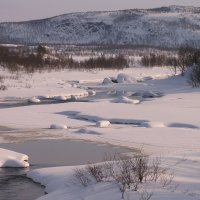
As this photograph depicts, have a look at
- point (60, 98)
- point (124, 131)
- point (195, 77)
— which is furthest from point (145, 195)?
point (195, 77)

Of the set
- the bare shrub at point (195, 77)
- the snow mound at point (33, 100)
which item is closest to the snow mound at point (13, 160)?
the snow mound at point (33, 100)

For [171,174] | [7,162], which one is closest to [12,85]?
[7,162]

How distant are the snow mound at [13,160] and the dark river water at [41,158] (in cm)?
18

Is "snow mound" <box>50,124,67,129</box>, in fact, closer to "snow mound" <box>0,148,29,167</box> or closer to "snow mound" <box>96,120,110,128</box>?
"snow mound" <box>96,120,110,128</box>

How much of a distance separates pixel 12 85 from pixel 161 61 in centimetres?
3817

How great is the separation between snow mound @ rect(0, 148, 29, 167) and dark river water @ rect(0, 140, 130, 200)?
0.18 meters

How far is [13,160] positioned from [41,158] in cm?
91

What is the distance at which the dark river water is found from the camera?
31.5 ft

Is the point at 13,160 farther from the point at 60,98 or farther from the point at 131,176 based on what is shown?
the point at 60,98

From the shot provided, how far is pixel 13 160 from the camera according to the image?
38.3 ft

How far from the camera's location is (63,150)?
13.3 meters

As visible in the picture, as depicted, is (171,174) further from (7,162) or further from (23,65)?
(23,65)

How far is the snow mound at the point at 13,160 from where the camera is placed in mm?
11617

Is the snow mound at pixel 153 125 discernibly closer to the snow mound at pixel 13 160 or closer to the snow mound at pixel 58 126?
the snow mound at pixel 58 126
